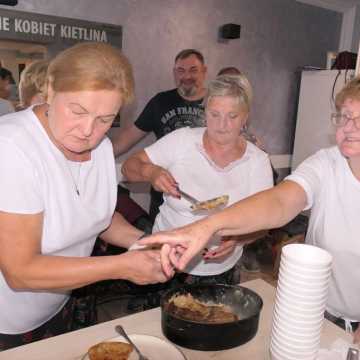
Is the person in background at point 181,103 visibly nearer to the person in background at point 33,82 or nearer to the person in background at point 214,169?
the person in background at point 214,169

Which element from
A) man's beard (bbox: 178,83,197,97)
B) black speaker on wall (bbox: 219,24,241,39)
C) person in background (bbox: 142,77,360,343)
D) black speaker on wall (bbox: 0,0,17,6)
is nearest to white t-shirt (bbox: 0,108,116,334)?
person in background (bbox: 142,77,360,343)

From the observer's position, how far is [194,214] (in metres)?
1.81

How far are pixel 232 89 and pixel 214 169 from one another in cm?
38

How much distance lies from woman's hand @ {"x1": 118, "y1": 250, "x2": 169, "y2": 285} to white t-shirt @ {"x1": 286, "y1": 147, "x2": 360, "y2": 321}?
580 mm

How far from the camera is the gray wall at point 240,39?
3.37 meters

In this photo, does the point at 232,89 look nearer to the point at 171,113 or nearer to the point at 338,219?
the point at 338,219

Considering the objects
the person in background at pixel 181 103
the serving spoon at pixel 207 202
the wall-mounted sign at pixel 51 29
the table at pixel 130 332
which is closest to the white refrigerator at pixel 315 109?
the person in background at pixel 181 103

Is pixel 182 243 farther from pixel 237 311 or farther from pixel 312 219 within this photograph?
pixel 312 219

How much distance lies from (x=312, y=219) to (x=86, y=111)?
93 centimetres

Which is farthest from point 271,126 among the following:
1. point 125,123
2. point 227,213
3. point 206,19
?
point 227,213

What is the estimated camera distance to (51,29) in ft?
9.87

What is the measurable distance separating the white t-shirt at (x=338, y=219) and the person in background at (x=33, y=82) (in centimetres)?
122

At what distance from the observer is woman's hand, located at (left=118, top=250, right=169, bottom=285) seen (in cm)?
117

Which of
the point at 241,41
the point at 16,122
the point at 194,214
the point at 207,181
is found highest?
the point at 241,41
